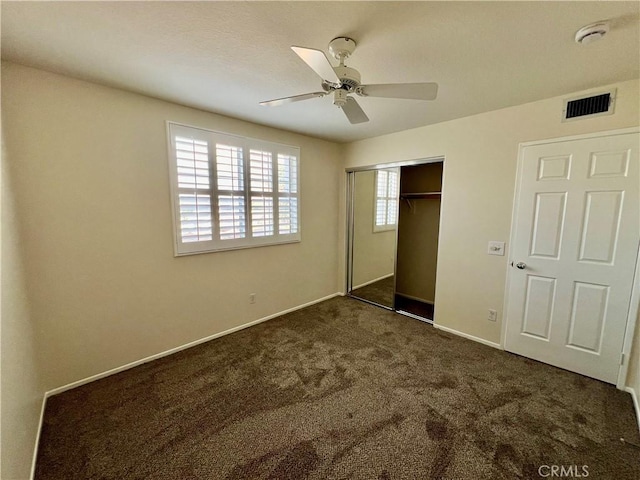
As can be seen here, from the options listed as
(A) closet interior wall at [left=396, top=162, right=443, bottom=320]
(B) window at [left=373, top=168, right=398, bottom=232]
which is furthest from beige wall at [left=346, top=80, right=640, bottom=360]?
(B) window at [left=373, top=168, right=398, bottom=232]

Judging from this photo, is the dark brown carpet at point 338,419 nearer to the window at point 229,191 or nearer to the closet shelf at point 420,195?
the window at point 229,191

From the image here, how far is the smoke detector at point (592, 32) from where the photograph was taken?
1362 millimetres

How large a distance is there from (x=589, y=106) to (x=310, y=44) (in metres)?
2.38

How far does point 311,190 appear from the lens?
381 cm

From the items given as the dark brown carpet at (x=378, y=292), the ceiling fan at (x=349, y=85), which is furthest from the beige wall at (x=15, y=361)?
the dark brown carpet at (x=378, y=292)

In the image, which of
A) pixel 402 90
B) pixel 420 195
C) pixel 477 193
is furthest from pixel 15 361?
pixel 420 195

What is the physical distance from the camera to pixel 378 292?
14.8ft

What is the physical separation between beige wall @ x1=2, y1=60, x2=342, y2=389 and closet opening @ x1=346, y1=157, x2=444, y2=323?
2134 millimetres

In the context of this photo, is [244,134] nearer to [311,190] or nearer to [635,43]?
[311,190]

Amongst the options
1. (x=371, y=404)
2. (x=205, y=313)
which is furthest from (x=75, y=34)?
(x=371, y=404)

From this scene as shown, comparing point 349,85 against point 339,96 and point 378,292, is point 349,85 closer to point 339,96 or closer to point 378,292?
point 339,96

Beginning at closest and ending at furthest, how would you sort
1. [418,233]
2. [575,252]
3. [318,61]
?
[318,61] → [575,252] → [418,233]

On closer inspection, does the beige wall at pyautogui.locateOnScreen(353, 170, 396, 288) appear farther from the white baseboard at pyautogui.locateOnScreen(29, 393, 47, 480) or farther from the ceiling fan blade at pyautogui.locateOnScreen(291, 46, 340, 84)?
the white baseboard at pyautogui.locateOnScreen(29, 393, 47, 480)

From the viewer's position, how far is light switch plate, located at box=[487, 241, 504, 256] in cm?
270
